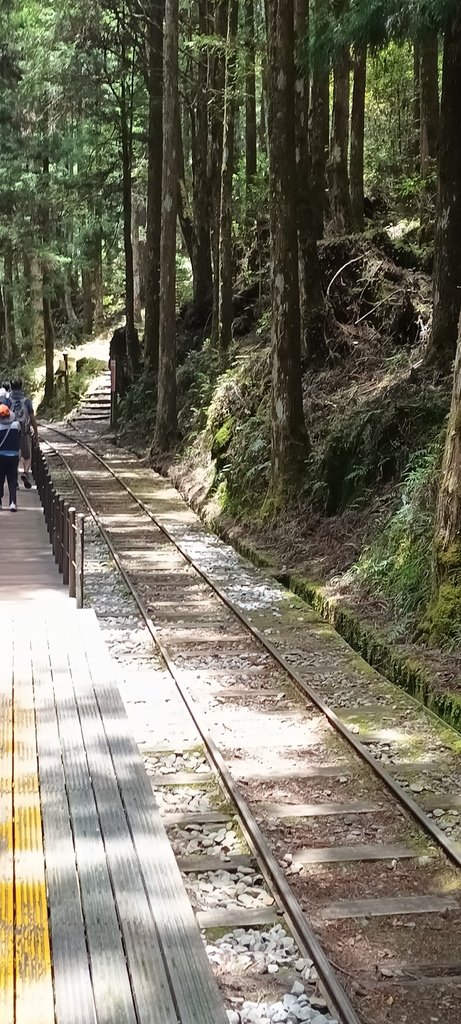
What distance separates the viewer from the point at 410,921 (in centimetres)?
485

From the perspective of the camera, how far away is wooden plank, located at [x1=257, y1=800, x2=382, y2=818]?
602 cm

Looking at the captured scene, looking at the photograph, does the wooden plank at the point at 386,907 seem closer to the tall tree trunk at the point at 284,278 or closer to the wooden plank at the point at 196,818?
the wooden plank at the point at 196,818

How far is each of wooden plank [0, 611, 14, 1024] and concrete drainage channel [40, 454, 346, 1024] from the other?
44.8 inches

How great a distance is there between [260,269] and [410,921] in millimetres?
20145

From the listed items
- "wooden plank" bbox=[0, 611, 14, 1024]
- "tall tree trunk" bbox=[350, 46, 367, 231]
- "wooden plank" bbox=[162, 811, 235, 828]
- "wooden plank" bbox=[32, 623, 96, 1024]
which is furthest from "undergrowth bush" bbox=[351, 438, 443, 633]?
"tall tree trunk" bbox=[350, 46, 367, 231]

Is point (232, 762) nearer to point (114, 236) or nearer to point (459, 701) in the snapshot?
point (459, 701)

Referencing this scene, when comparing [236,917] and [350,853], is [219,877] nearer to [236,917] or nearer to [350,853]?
[236,917]

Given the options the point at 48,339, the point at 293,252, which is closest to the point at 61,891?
the point at 293,252

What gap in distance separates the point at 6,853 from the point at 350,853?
2393mm

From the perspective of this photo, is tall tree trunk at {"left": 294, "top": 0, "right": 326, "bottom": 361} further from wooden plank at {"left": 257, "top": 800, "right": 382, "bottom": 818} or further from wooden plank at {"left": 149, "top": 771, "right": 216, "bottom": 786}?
wooden plank at {"left": 257, "top": 800, "right": 382, "bottom": 818}

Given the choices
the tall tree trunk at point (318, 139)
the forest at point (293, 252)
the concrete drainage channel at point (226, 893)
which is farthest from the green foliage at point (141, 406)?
the concrete drainage channel at point (226, 893)

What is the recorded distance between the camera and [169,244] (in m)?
22.7

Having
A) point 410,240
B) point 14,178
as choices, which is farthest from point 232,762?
point 14,178

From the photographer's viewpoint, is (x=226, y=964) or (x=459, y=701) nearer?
(x=226, y=964)
